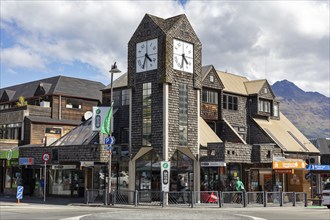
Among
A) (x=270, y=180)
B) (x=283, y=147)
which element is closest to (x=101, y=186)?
(x=270, y=180)

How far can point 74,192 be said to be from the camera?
40.3 meters

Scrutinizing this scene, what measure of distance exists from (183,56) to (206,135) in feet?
23.6

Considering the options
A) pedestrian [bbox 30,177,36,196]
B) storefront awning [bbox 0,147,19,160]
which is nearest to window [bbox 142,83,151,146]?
storefront awning [bbox 0,147,19,160]

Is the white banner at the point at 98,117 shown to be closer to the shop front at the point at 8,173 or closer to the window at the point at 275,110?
the shop front at the point at 8,173

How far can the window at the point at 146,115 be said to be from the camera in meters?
33.8

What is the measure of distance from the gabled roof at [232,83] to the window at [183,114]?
10.3 meters

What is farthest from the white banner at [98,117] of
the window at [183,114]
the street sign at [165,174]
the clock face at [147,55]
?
the street sign at [165,174]

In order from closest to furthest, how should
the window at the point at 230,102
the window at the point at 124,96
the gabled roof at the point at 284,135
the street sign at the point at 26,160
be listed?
the street sign at the point at 26,160 → the window at the point at 124,96 → the window at the point at 230,102 → the gabled roof at the point at 284,135

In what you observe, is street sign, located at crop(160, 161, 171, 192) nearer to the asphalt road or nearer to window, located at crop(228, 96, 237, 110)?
the asphalt road

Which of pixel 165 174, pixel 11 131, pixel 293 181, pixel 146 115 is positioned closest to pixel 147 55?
pixel 146 115

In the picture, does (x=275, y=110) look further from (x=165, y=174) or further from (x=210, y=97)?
(x=165, y=174)

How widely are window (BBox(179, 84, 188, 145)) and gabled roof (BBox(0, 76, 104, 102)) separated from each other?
2385 centimetres

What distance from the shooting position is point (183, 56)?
114 ft

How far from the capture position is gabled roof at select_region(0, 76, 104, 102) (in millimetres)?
56000
